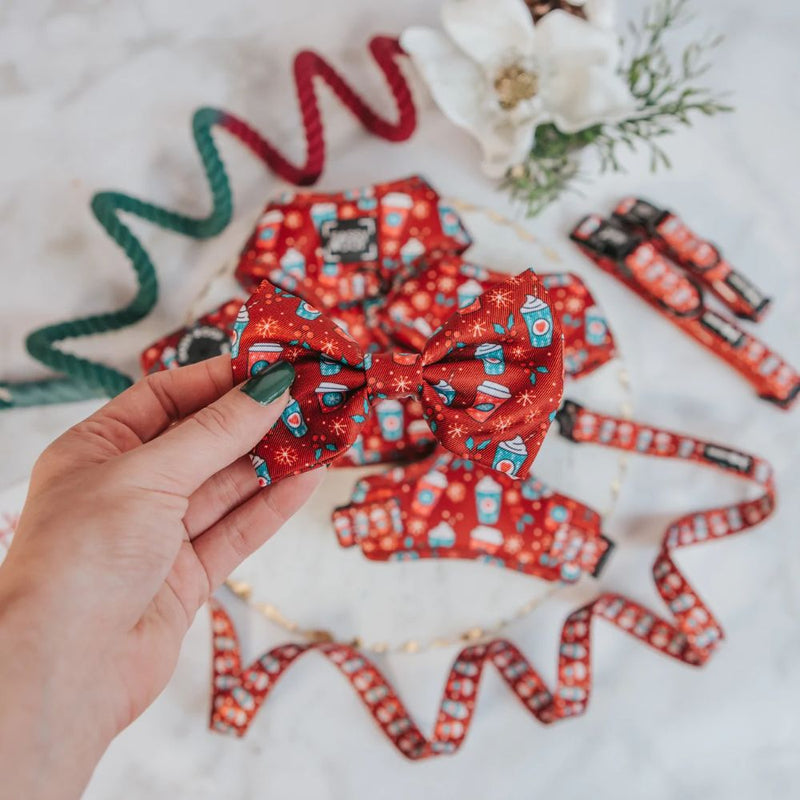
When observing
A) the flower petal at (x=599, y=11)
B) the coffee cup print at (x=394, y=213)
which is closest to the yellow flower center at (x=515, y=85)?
the flower petal at (x=599, y=11)

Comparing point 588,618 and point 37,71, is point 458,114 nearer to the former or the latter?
point 37,71

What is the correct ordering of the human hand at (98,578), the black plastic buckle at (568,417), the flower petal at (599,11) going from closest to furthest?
the human hand at (98,578) < the flower petal at (599,11) < the black plastic buckle at (568,417)

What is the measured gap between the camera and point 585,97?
1.12 metres

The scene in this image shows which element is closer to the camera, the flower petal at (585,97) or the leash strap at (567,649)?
the flower petal at (585,97)

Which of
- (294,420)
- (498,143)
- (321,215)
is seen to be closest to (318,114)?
(321,215)

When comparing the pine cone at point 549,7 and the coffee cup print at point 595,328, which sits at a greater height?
the pine cone at point 549,7

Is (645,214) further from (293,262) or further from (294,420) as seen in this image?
(294,420)

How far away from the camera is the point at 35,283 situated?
1.25 metres

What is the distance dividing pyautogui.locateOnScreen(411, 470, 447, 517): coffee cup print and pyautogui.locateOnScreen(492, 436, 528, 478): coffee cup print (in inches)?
12.3

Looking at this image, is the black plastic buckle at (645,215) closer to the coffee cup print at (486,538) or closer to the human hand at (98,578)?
the coffee cup print at (486,538)

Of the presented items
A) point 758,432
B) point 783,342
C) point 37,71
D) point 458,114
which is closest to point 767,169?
point 783,342

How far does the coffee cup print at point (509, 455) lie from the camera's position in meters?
0.83

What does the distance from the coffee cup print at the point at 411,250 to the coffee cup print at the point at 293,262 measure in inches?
5.9

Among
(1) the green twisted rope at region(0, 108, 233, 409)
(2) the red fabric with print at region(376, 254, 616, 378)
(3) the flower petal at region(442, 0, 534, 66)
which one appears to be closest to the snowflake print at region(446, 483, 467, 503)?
(2) the red fabric with print at region(376, 254, 616, 378)
